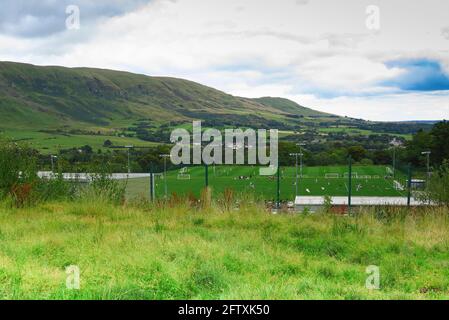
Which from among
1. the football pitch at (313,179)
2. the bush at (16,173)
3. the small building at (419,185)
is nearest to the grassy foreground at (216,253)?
the bush at (16,173)

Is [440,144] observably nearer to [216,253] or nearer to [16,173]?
[16,173]

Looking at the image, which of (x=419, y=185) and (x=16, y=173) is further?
(x=419, y=185)

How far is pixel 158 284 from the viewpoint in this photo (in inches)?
245

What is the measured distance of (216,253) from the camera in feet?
26.6

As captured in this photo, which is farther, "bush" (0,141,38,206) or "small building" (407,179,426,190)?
"small building" (407,179,426,190)

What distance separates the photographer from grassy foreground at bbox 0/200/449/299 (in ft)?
19.5

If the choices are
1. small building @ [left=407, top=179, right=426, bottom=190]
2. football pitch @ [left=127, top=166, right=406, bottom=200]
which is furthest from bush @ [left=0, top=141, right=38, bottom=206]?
football pitch @ [left=127, top=166, right=406, bottom=200]

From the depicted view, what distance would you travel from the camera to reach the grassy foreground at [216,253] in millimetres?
5941

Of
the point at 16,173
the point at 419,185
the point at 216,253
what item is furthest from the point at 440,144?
the point at 216,253

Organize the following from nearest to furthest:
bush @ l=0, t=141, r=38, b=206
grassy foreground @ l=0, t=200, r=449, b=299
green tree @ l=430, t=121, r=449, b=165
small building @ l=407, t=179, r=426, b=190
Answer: grassy foreground @ l=0, t=200, r=449, b=299 < bush @ l=0, t=141, r=38, b=206 < small building @ l=407, t=179, r=426, b=190 < green tree @ l=430, t=121, r=449, b=165

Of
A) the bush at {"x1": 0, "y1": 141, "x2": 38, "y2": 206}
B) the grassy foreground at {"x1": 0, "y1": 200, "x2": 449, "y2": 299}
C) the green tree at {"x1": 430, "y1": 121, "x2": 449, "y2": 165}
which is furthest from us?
the green tree at {"x1": 430, "y1": 121, "x2": 449, "y2": 165}

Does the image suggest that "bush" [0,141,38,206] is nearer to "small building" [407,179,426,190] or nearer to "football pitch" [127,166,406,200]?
"small building" [407,179,426,190]

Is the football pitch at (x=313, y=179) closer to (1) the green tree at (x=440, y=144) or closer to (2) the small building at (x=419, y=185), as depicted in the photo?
(1) the green tree at (x=440, y=144)

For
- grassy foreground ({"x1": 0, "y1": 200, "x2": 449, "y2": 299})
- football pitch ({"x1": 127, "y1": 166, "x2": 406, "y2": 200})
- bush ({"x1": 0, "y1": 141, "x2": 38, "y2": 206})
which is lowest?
football pitch ({"x1": 127, "y1": 166, "x2": 406, "y2": 200})
